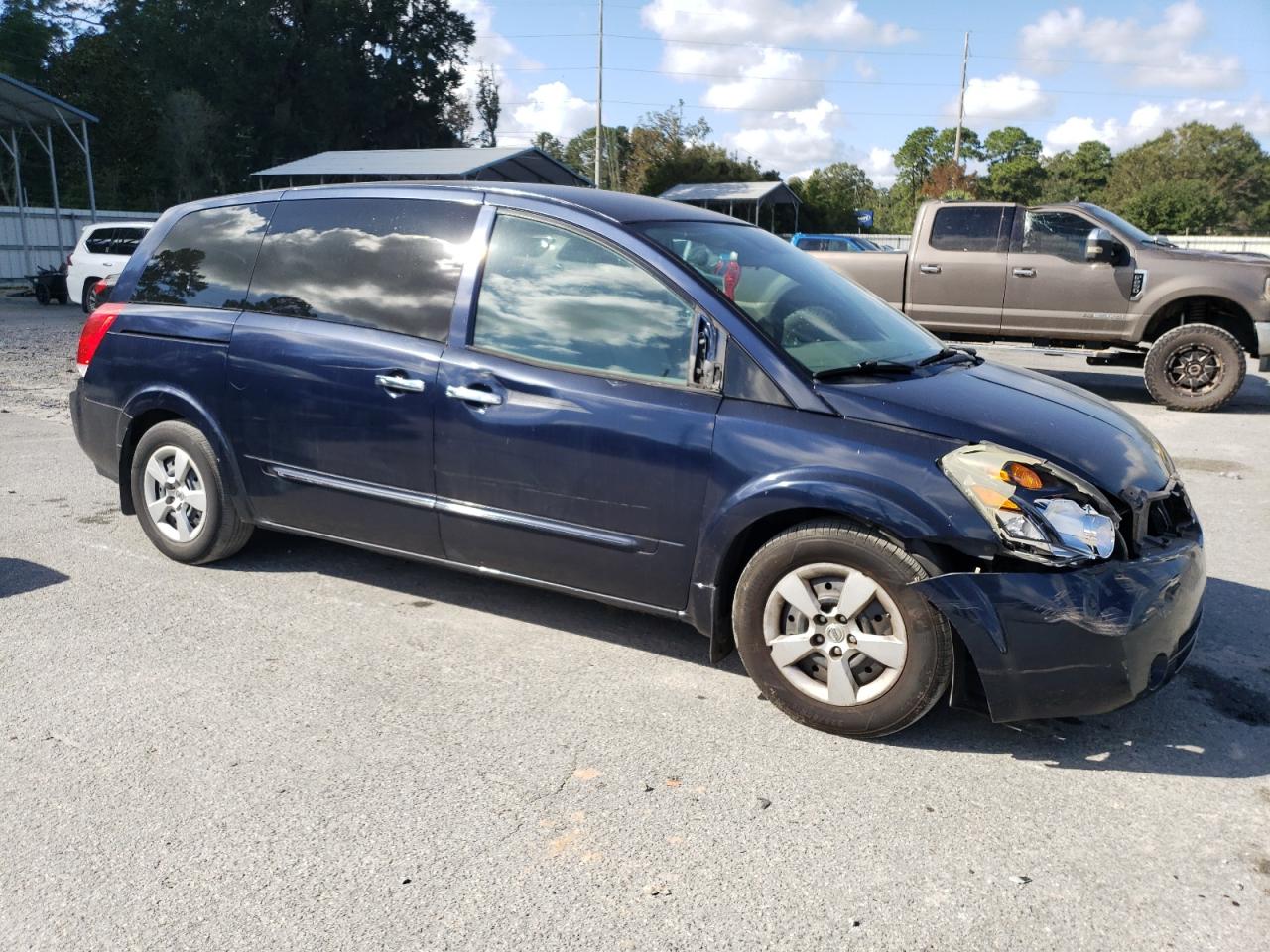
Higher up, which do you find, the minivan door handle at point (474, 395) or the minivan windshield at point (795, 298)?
the minivan windshield at point (795, 298)

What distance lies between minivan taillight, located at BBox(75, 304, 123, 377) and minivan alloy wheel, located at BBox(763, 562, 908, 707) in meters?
3.70

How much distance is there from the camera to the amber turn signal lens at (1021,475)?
3219 millimetres

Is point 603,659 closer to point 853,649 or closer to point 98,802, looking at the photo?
point 853,649

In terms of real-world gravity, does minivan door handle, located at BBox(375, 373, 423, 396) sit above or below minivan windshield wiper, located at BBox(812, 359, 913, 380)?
below

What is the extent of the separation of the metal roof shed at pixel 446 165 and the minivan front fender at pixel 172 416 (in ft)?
76.9

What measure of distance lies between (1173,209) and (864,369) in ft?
187

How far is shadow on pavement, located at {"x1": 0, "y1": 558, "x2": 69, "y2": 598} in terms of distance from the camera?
4.74m

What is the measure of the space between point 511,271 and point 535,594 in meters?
1.55

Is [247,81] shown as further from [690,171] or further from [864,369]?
[864,369]

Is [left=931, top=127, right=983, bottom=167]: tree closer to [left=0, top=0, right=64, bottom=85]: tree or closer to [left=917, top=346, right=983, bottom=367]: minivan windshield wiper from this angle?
[left=0, top=0, right=64, bottom=85]: tree

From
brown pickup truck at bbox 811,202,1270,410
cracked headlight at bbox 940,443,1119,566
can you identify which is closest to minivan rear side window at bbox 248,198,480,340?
cracked headlight at bbox 940,443,1119,566

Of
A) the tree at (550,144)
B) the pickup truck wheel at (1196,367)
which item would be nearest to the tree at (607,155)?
the tree at (550,144)

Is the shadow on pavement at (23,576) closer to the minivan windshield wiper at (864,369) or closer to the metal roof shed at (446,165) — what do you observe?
the minivan windshield wiper at (864,369)

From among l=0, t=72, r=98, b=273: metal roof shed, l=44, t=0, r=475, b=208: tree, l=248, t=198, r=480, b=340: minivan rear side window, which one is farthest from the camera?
l=44, t=0, r=475, b=208: tree
